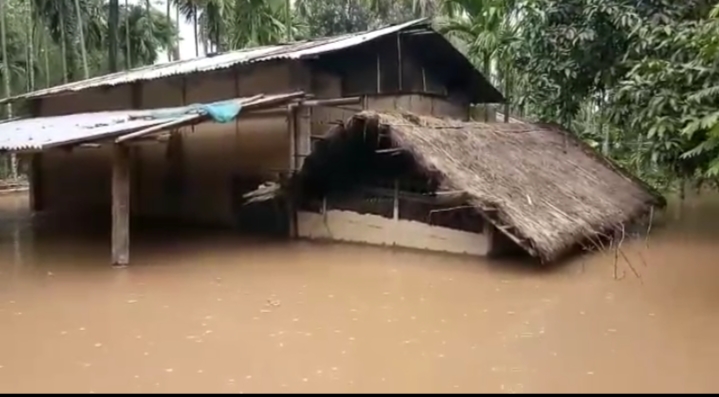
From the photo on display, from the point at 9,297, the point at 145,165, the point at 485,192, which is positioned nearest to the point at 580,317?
the point at 485,192

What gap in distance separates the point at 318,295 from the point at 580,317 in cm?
258

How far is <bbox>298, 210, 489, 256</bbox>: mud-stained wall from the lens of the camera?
9.46 metres

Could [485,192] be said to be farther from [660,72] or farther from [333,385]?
[333,385]

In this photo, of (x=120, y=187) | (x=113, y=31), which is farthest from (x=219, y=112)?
(x=113, y=31)

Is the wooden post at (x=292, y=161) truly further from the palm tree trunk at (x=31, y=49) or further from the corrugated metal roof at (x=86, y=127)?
the palm tree trunk at (x=31, y=49)

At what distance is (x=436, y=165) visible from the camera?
9.08 metres

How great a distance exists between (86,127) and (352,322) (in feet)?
17.9

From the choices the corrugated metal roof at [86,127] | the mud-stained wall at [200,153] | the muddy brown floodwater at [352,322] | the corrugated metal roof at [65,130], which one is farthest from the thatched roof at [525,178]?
the corrugated metal roof at [65,130]

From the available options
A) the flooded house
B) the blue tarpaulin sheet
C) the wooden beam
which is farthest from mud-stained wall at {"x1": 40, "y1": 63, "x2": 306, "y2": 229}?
the wooden beam

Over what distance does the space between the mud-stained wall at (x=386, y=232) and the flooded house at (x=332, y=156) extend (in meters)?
0.02

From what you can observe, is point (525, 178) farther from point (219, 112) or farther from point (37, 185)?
point (37, 185)

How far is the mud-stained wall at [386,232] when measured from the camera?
9461mm

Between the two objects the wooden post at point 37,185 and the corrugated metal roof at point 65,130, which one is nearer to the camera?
the corrugated metal roof at point 65,130

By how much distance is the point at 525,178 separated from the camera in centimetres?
989
